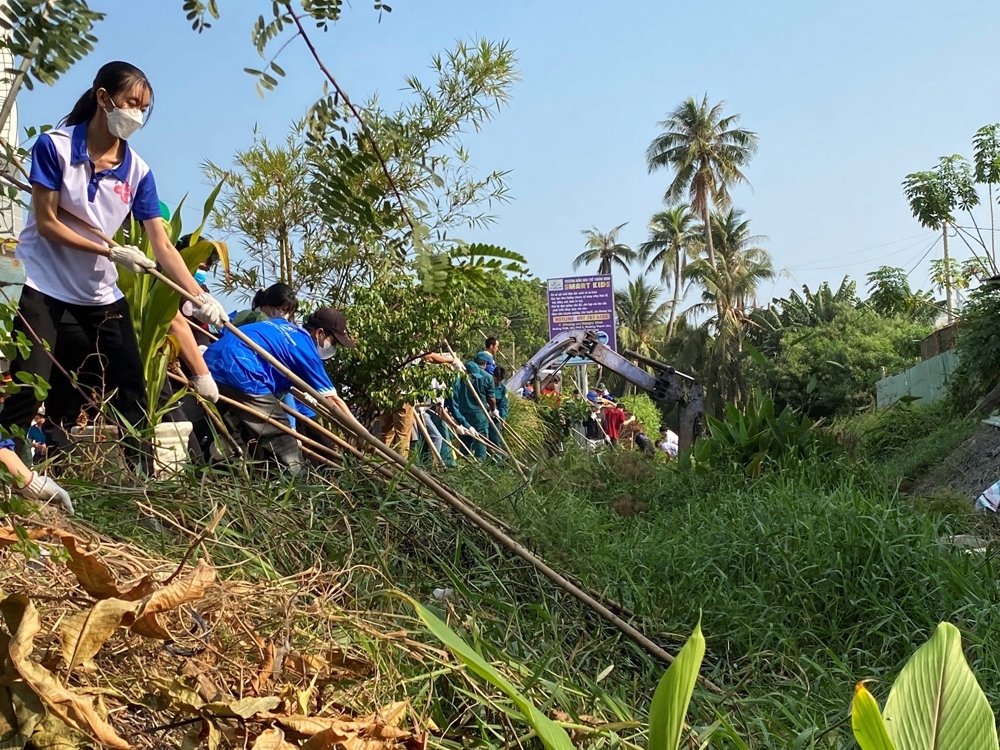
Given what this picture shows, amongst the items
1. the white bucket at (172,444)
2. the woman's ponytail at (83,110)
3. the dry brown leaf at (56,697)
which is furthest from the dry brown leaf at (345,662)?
the woman's ponytail at (83,110)

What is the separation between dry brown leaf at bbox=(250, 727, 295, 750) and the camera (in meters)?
1.45

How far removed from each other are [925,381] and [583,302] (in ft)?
24.0

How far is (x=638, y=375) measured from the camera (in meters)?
11.7

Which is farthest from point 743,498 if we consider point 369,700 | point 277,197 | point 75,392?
point 277,197

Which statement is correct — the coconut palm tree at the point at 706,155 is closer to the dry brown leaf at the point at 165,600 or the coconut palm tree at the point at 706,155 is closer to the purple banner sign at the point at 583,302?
the purple banner sign at the point at 583,302

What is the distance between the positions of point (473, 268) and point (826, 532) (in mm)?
2704

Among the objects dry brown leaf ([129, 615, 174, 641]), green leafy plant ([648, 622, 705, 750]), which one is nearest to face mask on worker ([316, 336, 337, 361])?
dry brown leaf ([129, 615, 174, 641])

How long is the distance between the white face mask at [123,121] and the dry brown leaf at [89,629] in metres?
1.78

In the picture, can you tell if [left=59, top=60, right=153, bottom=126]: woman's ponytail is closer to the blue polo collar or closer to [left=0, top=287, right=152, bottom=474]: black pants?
the blue polo collar

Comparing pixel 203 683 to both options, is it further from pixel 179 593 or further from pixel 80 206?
pixel 80 206

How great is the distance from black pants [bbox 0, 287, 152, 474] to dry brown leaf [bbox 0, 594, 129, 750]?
1620 millimetres

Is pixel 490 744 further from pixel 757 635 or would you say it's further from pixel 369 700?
pixel 757 635

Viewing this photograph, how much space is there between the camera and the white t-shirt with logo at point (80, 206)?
2.94m

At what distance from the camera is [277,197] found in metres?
8.51
